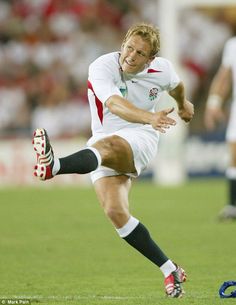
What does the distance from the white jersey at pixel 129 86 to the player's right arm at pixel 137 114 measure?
0.37m

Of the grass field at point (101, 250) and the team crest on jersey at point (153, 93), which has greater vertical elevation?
the team crest on jersey at point (153, 93)

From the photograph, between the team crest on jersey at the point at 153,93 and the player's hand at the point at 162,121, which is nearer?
the player's hand at the point at 162,121

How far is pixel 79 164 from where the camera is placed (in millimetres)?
6477

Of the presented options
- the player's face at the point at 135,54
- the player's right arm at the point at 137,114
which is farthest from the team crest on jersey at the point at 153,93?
the player's right arm at the point at 137,114

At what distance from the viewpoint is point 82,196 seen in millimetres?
15805

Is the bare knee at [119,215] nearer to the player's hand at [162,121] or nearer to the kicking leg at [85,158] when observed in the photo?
the kicking leg at [85,158]

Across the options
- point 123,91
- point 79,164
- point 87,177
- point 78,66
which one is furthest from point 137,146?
point 78,66

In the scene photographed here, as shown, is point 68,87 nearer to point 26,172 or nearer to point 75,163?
point 26,172

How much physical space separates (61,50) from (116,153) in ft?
47.4

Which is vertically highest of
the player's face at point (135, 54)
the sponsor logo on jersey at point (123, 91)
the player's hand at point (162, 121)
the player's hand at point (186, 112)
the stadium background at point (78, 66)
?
the player's face at point (135, 54)

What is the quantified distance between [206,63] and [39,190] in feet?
19.9

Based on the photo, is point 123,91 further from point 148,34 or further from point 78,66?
point 78,66

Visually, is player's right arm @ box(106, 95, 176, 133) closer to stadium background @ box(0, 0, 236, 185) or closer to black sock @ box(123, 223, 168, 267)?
black sock @ box(123, 223, 168, 267)

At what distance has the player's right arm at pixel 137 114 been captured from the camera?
5.94 metres
